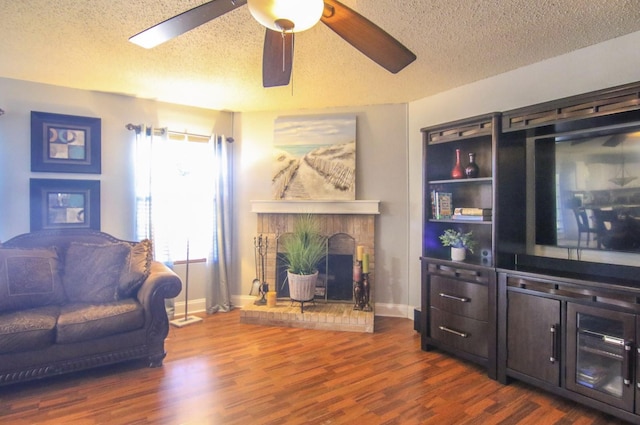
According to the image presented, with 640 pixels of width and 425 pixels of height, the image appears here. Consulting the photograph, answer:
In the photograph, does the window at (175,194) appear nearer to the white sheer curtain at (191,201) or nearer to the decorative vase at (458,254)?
the white sheer curtain at (191,201)

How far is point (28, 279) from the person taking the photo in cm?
264

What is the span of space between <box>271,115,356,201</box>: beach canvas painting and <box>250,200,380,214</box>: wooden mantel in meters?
0.08

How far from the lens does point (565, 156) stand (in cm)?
257

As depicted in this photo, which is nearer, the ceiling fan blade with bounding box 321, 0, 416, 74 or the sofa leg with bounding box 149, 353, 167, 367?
the ceiling fan blade with bounding box 321, 0, 416, 74

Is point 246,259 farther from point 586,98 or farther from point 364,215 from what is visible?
point 586,98

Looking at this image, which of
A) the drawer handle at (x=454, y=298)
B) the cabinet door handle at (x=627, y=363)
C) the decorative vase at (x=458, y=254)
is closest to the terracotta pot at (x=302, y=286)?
the drawer handle at (x=454, y=298)

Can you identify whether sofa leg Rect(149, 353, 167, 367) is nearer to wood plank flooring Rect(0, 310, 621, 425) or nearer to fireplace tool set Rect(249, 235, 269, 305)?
wood plank flooring Rect(0, 310, 621, 425)

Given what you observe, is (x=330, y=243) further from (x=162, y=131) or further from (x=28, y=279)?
(x=28, y=279)

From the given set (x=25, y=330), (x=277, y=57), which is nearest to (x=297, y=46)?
(x=277, y=57)

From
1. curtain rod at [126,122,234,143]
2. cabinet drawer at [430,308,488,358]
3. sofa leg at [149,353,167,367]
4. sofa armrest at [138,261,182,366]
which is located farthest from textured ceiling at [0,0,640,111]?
sofa leg at [149,353,167,367]

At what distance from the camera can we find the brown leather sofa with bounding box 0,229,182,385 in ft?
7.75

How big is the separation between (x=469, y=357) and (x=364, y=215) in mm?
1799

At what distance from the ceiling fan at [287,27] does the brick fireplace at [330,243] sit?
2081 millimetres

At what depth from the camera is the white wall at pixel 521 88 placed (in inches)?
95.2
